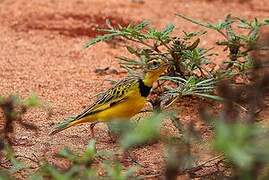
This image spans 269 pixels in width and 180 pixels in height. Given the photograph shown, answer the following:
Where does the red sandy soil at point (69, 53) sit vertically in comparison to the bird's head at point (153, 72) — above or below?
below

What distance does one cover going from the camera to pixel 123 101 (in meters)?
3.81

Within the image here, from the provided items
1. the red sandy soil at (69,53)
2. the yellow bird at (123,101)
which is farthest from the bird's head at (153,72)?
the red sandy soil at (69,53)

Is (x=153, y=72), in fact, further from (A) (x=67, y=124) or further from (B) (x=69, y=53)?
(B) (x=69, y=53)

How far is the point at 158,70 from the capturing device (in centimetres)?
385

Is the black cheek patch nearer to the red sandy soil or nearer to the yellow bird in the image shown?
the yellow bird

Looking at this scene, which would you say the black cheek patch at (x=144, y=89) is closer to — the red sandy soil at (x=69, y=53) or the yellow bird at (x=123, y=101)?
the yellow bird at (x=123, y=101)

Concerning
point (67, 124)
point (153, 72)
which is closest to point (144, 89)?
point (153, 72)

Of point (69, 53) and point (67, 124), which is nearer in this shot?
point (67, 124)

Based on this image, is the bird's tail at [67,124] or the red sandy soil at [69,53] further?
the red sandy soil at [69,53]

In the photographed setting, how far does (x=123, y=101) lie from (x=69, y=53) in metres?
2.42

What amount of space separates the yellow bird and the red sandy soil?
0.17 metres

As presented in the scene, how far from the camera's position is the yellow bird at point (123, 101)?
150 inches

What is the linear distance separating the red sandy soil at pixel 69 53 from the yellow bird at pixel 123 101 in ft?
0.54

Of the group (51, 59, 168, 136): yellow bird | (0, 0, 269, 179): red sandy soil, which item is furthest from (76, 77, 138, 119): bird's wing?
(0, 0, 269, 179): red sandy soil
